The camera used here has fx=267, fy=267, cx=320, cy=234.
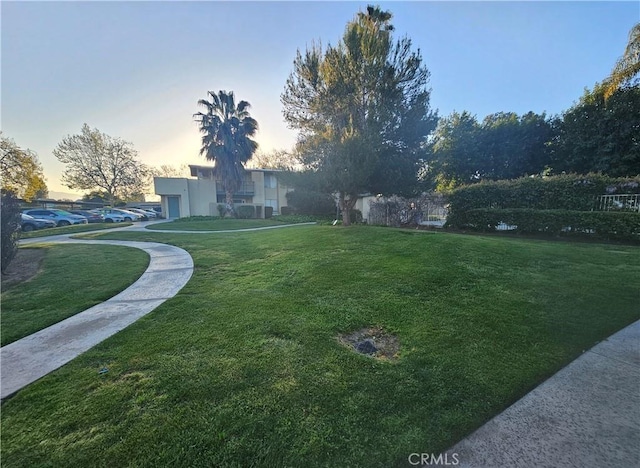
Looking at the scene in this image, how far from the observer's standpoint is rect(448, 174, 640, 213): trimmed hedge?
9961 mm

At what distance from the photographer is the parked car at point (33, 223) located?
17781mm

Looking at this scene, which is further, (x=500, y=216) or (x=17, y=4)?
(x=500, y=216)

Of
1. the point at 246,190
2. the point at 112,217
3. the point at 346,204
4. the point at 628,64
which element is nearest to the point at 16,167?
the point at 112,217

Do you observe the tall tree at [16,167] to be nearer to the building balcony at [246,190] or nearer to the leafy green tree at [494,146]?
the building balcony at [246,190]

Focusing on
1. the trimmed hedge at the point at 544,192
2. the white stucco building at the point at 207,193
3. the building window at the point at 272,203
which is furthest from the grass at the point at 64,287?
the building window at the point at 272,203

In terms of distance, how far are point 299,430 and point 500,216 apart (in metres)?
12.7

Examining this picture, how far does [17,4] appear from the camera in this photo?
13.5ft

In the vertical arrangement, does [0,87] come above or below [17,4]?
below

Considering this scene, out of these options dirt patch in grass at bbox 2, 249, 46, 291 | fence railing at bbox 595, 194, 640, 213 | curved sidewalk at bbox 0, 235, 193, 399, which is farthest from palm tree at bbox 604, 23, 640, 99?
dirt patch in grass at bbox 2, 249, 46, 291

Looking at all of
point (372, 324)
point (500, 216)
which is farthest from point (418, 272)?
point (500, 216)

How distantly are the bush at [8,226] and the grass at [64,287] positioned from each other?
64 centimetres

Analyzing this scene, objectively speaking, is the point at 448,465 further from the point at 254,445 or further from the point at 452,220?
the point at 452,220

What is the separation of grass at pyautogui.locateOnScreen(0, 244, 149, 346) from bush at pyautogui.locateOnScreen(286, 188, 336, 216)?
59.7ft

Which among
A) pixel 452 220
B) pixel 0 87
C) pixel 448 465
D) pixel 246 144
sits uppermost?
pixel 246 144
